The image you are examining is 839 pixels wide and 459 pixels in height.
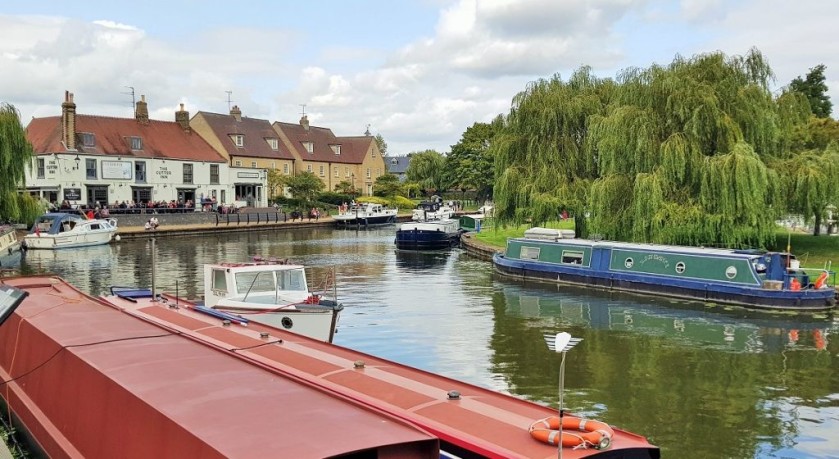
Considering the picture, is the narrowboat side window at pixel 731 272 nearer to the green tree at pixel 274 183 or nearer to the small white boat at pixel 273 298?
the small white boat at pixel 273 298

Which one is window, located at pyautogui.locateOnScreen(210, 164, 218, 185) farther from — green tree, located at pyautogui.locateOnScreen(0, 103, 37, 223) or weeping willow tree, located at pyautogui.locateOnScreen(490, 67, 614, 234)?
weeping willow tree, located at pyautogui.locateOnScreen(490, 67, 614, 234)

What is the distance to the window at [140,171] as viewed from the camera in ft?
209

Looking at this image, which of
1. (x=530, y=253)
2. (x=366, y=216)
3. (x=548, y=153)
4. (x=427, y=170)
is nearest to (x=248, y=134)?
(x=366, y=216)

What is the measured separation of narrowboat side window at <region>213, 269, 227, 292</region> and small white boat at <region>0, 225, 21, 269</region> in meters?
19.7

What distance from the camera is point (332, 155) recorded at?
9344 cm

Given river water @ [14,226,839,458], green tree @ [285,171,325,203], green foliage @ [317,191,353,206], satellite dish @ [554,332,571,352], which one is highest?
green tree @ [285,171,325,203]

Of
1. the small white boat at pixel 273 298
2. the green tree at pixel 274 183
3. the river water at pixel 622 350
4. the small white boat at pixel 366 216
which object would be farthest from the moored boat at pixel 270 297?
the green tree at pixel 274 183

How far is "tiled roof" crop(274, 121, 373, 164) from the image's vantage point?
8900cm

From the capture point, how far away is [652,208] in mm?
28328

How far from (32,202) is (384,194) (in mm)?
54977

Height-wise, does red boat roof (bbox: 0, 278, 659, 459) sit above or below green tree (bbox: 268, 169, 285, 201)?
below

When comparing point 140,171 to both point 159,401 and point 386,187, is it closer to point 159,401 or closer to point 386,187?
point 386,187

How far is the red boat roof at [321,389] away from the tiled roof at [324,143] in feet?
257

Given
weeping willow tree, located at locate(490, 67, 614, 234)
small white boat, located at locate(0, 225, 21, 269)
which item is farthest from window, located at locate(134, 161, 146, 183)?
weeping willow tree, located at locate(490, 67, 614, 234)
